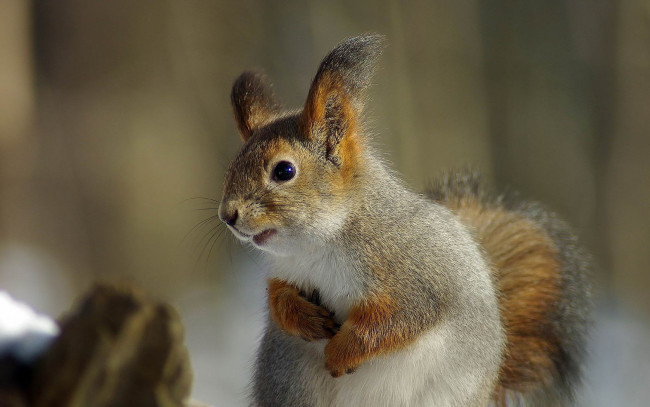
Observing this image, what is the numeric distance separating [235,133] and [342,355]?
1.53 metres

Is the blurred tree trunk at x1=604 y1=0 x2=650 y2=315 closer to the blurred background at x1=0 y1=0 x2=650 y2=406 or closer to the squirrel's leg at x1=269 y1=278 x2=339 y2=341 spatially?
the blurred background at x1=0 y1=0 x2=650 y2=406

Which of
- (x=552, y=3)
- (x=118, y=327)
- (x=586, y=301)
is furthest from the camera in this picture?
(x=552, y=3)

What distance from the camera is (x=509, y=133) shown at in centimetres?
255

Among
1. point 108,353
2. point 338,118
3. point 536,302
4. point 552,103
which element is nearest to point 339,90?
point 338,118

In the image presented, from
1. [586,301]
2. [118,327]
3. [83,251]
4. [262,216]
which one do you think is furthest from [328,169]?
[83,251]

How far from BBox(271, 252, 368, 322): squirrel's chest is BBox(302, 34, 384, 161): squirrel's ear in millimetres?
146

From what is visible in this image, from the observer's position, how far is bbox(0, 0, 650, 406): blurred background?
2186mm

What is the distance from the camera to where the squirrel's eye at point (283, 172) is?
99 centimetres

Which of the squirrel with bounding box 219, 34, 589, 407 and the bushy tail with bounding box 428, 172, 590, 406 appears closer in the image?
the squirrel with bounding box 219, 34, 589, 407

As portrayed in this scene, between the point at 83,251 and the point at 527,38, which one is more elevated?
the point at 527,38

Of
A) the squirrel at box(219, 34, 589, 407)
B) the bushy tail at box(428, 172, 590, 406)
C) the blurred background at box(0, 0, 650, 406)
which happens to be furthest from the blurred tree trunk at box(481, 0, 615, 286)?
the squirrel at box(219, 34, 589, 407)

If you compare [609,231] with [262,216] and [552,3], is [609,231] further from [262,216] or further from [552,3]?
[262,216]

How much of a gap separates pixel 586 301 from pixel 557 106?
1.31m

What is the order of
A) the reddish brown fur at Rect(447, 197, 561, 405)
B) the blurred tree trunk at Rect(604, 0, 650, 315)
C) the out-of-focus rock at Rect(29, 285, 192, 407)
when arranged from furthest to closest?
the blurred tree trunk at Rect(604, 0, 650, 315), the reddish brown fur at Rect(447, 197, 561, 405), the out-of-focus rock at Rect(29, 285, 192, 407)
